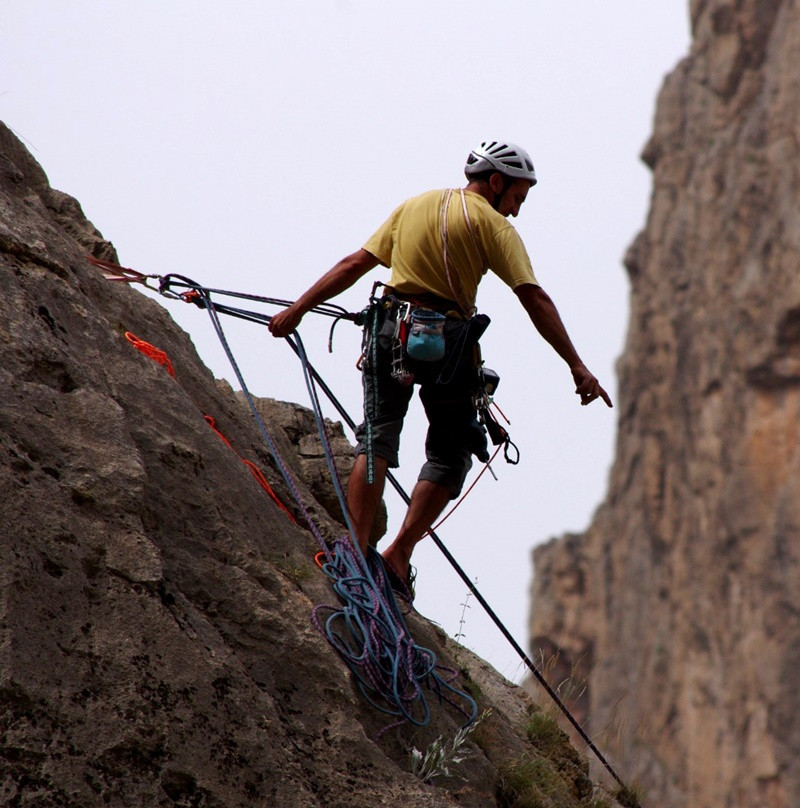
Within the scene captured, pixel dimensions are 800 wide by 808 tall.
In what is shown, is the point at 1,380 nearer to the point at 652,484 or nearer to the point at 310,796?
the point at 310,796

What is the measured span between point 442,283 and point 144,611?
7.37 feet

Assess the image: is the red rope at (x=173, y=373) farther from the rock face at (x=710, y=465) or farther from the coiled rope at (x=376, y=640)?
the rock face at (x=710, y=465)

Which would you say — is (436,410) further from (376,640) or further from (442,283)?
(376,640)

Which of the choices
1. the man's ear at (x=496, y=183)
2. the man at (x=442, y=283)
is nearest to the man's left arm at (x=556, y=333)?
the man at (x=442, y=283)

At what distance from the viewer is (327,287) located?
586cm

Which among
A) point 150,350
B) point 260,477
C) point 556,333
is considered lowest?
point 260,477

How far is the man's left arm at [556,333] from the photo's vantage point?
226 inches

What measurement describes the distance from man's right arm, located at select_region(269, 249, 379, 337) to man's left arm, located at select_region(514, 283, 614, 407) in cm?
73

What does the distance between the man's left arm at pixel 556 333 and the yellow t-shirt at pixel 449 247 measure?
65mm

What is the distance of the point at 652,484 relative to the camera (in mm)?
47094

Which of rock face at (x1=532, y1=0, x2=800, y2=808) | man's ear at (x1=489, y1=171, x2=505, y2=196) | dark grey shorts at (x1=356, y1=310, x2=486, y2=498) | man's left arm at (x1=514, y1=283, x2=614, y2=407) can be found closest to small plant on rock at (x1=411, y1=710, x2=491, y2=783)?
dark grey shorts at (x1=356, y1=310, x2=486, y2=498)

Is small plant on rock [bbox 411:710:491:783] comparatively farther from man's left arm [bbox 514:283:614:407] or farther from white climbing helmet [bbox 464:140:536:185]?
white climbing helmet [bbox 464:140:536:185]

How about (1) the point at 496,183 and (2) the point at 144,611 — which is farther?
(1) the point at 496,183

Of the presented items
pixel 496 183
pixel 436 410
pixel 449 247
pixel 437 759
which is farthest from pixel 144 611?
pixel 496 183
